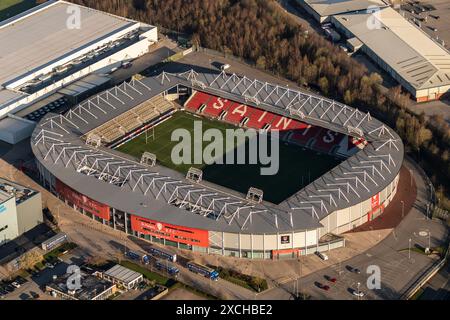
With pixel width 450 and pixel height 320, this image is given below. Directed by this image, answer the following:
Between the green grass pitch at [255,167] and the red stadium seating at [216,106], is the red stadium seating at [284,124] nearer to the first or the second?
the green grass pitch at [255,167]

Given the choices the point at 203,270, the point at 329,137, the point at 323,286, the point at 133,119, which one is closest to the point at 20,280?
the point at 203,270

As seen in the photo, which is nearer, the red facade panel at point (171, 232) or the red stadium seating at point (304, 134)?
the red facade panel at point (171, 232)

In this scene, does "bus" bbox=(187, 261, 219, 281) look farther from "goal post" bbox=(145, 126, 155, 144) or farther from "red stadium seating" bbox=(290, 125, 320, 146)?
"red stadium seating" bbox=(290, 125, 320, 146)

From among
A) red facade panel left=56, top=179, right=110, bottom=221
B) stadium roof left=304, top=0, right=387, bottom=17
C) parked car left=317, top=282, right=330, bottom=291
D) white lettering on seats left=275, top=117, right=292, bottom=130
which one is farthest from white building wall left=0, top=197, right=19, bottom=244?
stadium roof left=304, top=0, right=387, bottom=17

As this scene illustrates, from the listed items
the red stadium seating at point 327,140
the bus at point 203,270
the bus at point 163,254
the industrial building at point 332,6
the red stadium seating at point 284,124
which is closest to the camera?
the bus at point 203,270

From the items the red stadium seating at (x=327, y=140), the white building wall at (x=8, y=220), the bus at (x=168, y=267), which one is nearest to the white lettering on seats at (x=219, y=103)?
the red stadium seating at (x=327, y=140)

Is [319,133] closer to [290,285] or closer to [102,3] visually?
[290,285]

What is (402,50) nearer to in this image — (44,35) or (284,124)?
(284,124)

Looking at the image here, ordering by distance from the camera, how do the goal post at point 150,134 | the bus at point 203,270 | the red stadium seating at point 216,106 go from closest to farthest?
the bus at point 203,270 → the goal post at point 150,134 → the red stadium seating at point 216,106

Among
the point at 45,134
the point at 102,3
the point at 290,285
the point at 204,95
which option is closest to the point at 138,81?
the point at 204,95
